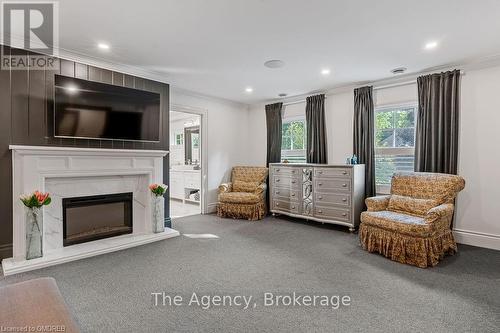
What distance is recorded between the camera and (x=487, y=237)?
3.46 metres

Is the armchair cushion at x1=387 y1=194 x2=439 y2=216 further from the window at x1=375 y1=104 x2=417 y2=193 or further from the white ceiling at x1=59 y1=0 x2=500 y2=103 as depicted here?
the white ceiling at x1=59 y1=0 x2=500 y2=103

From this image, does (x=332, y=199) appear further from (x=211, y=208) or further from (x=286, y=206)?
(x=211, y=208)

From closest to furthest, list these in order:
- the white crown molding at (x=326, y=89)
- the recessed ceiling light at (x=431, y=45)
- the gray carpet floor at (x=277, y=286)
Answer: the gray carpet floor at (x=277, y=286)
the recessed ceiling light at (x=431, y=45)
the white crown molding at (x=326, y=89)

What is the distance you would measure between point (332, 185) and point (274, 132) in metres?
1.92

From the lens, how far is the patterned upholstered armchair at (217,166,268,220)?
5000 mm

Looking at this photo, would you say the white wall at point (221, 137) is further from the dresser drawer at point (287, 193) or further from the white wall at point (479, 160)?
the white wall at point (479, 160)

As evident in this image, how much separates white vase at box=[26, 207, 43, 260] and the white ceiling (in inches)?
76.2

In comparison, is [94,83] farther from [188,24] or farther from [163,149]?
[188,24]

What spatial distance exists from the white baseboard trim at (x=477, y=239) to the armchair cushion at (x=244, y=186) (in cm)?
327

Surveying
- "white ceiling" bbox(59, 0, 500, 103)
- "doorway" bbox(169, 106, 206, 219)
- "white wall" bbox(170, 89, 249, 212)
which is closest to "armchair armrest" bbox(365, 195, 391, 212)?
"white ceiling" bbox(59, 0, 500, 103)

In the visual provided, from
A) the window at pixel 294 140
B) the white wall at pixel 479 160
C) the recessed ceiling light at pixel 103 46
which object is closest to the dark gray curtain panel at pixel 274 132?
the window at pixel 294 140

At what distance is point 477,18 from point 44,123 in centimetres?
467

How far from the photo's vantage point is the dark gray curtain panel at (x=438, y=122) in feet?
11.8

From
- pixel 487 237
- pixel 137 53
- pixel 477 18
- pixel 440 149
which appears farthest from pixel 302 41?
pixel 487 237
